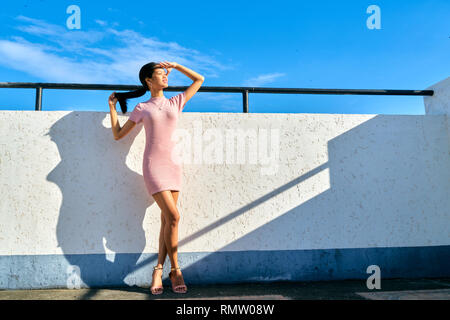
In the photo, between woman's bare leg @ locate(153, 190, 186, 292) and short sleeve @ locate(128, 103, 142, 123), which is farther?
short sleeve @ locate(128, 103, 142, 123)

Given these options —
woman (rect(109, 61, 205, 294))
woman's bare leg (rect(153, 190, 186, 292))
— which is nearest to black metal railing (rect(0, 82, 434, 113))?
woman (rect(109, 61, 205, 294))

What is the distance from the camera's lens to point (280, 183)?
11.5 ft

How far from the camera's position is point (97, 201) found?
10.8 feet

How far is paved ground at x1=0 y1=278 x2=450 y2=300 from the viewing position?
2787mm

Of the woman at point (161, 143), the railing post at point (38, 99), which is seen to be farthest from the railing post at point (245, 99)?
the railing post at point (38, 99)

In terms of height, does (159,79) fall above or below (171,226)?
above

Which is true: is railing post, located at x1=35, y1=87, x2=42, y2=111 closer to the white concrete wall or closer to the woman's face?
the white concrete wall

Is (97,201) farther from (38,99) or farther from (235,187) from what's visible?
(235,187)

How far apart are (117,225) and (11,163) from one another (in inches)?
47.0

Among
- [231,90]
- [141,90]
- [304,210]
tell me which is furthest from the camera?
[231,90]

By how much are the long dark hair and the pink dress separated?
0.71 ft

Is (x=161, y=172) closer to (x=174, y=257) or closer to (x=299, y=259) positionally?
(x=174, y=257)

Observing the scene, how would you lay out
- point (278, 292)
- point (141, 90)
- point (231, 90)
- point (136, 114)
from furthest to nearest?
1. point (231, 90)
2. point (141, 90)
3. point (136, 114)
4. point (278, 292)

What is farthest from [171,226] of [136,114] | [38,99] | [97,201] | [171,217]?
[38,99]
